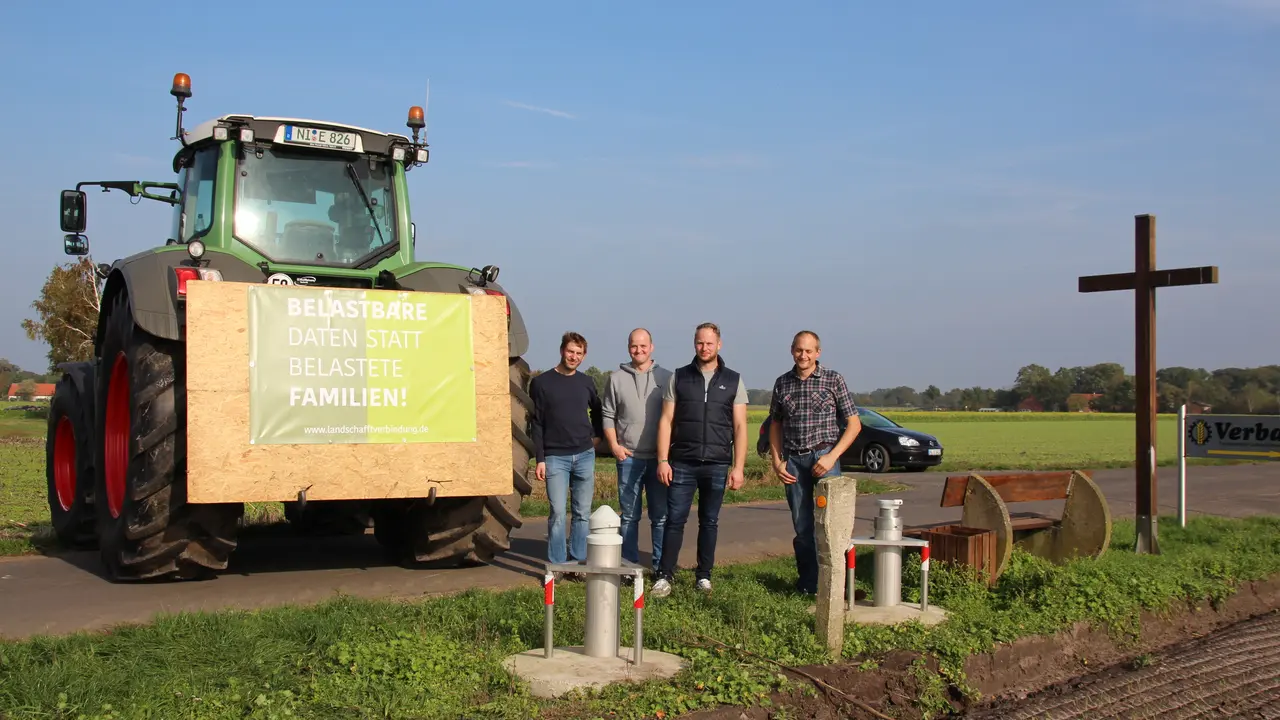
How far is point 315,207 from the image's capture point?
8.91m

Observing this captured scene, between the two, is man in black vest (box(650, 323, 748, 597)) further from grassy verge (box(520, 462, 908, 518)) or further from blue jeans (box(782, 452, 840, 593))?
grassy verge (box(520, 462, 908, 518))

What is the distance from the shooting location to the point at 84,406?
31.3 feet

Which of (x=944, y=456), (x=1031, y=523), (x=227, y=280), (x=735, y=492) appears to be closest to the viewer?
(x=227, y=280)

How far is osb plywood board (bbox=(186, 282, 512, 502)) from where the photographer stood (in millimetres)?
7355

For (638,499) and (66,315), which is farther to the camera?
(66,315)

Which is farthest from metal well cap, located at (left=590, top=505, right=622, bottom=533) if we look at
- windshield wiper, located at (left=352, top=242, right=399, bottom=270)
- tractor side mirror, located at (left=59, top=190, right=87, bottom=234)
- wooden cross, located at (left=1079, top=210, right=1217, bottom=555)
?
wooden cross, located at (left=1079, top=210, right=1217, bottom=555)

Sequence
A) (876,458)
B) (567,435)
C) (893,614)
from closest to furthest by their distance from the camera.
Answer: (893,614)
(567,435)
(876,458)

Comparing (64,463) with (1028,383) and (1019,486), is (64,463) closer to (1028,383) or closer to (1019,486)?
(1019,486)

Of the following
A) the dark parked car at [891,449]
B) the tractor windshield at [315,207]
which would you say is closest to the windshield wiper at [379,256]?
the tractor windshield at [315,207]

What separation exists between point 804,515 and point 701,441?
0.88 meters

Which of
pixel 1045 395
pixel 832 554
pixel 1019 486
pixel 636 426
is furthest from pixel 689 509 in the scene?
pixel 1045 395

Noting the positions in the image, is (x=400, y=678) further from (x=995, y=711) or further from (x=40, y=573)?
(x=40, y=573)

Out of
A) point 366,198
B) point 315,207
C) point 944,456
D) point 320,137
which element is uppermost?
point 320,137

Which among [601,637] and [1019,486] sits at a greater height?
[1019,486]
